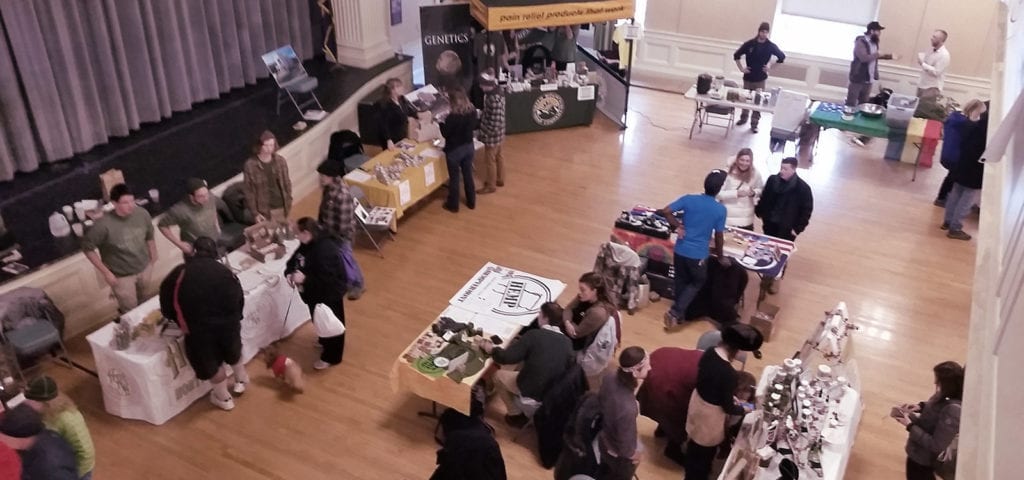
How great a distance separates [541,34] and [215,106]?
5.08 meters

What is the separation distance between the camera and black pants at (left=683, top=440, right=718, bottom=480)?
5.18 m

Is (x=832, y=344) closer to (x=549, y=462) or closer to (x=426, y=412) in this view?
(x=549, y=462)

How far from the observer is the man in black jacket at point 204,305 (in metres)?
5.43

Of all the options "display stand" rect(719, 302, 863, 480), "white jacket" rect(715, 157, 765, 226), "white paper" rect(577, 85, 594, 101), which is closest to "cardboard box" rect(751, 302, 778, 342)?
"white jacket" rect(715, 157, 765, 226)

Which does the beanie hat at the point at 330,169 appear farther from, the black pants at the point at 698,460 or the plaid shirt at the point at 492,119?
the black pants at the point at 698,460

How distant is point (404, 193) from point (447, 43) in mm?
3709

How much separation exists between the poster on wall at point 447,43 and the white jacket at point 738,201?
17.4 ft

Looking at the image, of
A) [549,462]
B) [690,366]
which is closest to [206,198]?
[549,462]

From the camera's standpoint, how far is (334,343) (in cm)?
655

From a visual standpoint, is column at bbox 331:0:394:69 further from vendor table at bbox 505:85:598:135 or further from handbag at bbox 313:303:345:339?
handbag at bbox 313:303:345:339

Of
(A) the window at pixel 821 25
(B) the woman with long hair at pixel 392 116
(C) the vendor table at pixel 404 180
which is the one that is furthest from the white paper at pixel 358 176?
(A) the window at pixel 821 25

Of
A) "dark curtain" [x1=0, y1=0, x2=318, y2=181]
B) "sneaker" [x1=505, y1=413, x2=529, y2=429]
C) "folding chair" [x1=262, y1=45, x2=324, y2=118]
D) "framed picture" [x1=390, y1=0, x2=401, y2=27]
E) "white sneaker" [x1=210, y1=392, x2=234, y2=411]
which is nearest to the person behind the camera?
"sneaker" [x1=505, y1=413, x2=529, y2=429]

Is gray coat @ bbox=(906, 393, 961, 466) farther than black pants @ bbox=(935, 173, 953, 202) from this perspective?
No

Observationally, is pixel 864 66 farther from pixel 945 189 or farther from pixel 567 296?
pixel 567 296
